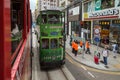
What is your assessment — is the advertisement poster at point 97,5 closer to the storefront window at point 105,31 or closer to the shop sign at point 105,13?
the shop sign at point 105,13

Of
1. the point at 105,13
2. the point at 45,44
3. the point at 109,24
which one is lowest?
the point at 45,44

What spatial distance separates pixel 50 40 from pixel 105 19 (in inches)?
433

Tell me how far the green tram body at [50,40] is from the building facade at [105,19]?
12.7 feet

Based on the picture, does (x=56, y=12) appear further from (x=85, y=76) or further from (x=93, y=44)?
(x=93, y=44)

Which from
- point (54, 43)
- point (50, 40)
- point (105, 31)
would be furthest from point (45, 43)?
point (105, 31)

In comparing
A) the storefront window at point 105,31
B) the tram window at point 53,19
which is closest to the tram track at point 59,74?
the tram window at point 53,19

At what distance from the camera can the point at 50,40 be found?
1391 cm

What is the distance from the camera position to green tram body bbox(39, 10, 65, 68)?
1362cm

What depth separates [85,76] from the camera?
40.0 ft

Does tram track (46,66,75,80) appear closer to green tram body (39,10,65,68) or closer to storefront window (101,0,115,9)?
green tram body (39,10,65,68)

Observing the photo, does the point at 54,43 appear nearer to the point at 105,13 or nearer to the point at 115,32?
the point at 115,32

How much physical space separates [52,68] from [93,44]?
13141 mm

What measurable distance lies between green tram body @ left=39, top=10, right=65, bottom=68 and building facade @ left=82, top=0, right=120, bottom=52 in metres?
3.86

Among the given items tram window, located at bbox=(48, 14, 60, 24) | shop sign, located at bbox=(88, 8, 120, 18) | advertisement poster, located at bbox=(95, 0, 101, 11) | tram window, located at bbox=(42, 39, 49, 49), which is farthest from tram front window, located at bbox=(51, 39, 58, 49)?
advertisement poster, located at bbox=(95, 0, 101, 11)
